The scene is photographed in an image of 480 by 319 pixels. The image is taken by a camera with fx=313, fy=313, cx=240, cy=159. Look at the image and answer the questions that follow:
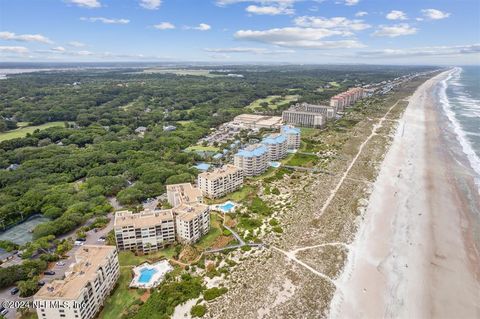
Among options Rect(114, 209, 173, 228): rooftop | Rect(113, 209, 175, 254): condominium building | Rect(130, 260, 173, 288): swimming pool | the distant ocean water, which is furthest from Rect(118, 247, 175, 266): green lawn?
the distant ocean water

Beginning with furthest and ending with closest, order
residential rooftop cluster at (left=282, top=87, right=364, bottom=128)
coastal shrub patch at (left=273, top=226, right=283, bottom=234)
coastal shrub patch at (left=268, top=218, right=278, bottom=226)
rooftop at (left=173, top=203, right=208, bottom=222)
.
Result: residential rooftop cluster at (left=282, top=87, right=364, bottom=128)
coastal shrub patch at (left=268, top=218, right=278, bottom=226)
coastal shrub patch at (left=273, top=226, right=283, bottom=234)
rooftop at (left=173, top=203, right=208, bottom=222)

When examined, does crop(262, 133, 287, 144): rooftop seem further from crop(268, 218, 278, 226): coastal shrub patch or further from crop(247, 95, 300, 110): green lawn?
crop(247, 95, 300, 110): green lawn

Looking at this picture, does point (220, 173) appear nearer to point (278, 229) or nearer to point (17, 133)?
point (278, 229)

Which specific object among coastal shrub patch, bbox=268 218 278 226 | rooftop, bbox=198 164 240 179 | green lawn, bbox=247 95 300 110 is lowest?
coastal shrub patch, bbox=268 218 278 226

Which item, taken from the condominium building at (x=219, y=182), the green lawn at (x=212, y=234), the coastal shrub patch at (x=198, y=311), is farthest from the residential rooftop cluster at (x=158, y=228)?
the condominium building at (x=219, y=182)

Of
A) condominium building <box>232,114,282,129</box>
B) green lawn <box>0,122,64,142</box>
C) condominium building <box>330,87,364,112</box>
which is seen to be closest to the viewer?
green lawn <box>0,122,64,142</box>

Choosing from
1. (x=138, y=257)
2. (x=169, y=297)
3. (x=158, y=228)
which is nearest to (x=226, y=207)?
(x=158, y=228)

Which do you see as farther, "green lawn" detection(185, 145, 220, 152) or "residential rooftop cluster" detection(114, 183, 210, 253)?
"green lawn" detection(185, 145, 220, 152)
